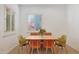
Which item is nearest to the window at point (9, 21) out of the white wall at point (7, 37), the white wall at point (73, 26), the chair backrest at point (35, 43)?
the white wall at point (7, 37)

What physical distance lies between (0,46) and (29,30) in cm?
92

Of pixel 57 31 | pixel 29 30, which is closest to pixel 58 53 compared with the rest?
pixel 57 31

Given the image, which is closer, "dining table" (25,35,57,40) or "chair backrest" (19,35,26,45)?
"chair backrest" (19,35,26,45)

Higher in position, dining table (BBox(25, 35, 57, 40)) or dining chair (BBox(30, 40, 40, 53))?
dining table (BBox(25, 35, 57, 40))

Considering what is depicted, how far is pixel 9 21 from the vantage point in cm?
518

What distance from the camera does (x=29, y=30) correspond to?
17.2 feet

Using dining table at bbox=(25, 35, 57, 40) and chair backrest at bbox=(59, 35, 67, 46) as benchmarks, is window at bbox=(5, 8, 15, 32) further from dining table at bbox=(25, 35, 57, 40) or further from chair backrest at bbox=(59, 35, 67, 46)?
chair backrest at bbox=(59, 35, 67, 46)

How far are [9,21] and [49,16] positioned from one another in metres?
1.14

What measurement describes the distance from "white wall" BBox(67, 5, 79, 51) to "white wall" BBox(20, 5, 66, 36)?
15cm

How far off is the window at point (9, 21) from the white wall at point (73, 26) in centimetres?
158

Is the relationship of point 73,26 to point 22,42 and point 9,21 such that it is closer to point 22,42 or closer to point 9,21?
point 22,42

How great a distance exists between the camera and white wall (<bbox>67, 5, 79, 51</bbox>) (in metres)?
5.11

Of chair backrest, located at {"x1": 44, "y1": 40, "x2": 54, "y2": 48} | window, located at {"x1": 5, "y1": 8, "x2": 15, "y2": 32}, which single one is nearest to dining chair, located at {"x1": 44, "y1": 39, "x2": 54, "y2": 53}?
chair backrest, located at {"x1": 44, "y1": 40, "x2": 54, "y2": 48}

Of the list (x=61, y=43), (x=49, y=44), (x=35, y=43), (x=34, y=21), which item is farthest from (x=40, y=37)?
(x=61, y=43)
